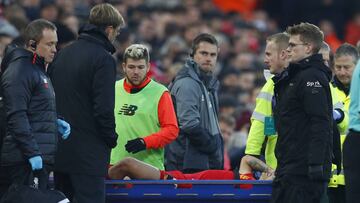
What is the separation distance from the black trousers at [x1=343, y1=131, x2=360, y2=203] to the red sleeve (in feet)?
6.08

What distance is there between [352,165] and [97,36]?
2.30 meters

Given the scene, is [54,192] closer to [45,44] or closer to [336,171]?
[45,44]

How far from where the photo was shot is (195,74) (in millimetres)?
11109

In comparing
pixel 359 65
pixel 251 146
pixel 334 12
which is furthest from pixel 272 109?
pixel 334 12

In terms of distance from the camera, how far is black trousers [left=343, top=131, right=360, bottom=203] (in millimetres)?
8828

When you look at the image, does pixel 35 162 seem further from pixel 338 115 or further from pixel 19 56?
pixel 338 115

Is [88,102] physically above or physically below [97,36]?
below

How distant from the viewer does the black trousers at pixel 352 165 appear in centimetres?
883

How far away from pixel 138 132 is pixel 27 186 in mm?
1546

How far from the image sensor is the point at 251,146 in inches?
393

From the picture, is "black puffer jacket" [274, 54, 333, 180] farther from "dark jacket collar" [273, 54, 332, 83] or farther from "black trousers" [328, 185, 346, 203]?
"black trousers" [328, 185, 346, 203]

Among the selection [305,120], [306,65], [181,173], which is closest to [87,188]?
[181,173]

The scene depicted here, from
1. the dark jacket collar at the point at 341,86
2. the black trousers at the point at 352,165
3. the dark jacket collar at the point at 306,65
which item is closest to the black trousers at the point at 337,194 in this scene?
the dark jacket collar at the point at 341,86

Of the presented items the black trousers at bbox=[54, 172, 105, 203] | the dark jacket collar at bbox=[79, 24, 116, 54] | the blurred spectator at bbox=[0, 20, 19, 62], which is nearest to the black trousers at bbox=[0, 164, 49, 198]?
the black trousers at bbox=[54, 172, 105, 203]
